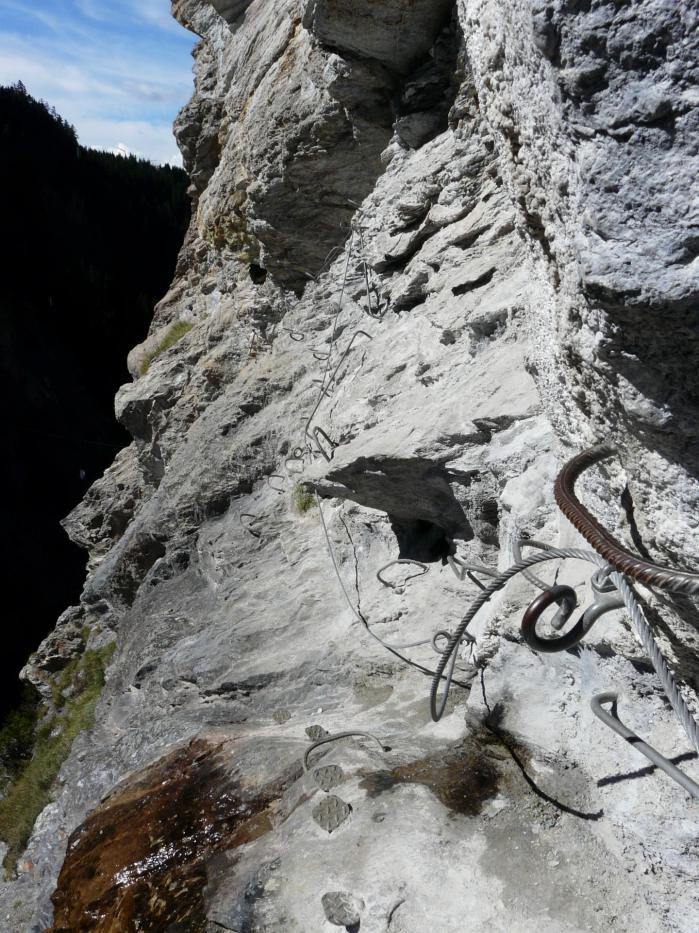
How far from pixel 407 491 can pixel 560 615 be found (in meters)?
1.86

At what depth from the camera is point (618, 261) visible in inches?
48.1

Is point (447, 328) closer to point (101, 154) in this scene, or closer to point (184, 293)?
point (184, 293)

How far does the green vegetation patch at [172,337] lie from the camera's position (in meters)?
8.55

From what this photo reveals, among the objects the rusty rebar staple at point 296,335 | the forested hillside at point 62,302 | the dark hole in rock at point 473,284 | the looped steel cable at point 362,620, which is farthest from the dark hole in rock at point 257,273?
the forested hillside at point 62,302

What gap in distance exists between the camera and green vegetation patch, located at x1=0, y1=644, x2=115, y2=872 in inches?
258

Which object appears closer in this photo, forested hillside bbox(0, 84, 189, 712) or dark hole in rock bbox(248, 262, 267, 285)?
dark hole in rock bbox(248, 262, 267, 285)

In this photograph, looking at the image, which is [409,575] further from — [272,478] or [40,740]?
[40,740]

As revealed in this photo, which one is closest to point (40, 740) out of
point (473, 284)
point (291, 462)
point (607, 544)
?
point (291, 462)

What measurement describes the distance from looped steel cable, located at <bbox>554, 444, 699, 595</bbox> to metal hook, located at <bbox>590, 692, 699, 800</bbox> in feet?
2.64

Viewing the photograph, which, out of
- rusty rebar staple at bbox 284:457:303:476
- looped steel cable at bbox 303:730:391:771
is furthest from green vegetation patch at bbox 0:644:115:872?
looped steel cable at bbox 303:730:391:771

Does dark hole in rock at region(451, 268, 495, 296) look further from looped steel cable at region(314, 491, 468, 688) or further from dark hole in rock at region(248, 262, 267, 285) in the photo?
dark hole in rock at region(248, 262, 267, 285)

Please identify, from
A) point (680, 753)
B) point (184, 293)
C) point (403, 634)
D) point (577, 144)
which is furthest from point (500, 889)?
point (184, 293)

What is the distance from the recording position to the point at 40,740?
9.41 metres

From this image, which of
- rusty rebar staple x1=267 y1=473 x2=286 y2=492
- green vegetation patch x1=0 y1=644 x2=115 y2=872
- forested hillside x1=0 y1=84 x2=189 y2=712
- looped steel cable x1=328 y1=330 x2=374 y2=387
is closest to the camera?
looped steel cable x1=328 y1=330 x2=374 y2=387
